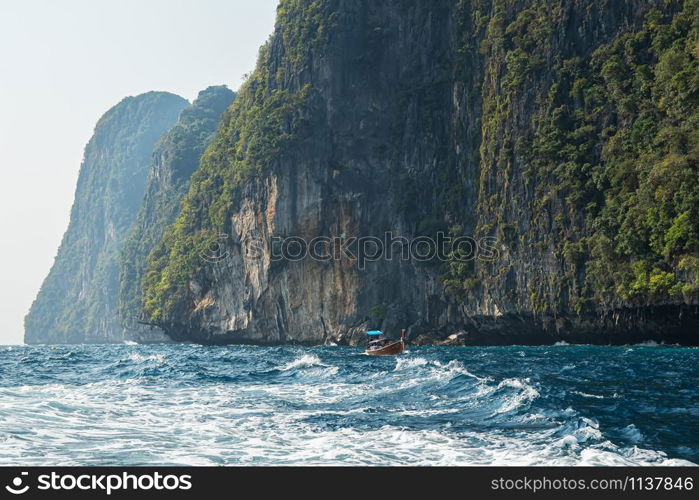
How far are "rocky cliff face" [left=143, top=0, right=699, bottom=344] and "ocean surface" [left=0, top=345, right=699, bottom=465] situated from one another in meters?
28.1

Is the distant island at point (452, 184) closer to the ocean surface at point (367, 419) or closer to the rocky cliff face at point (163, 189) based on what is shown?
the ocean surface at point (367, 419)

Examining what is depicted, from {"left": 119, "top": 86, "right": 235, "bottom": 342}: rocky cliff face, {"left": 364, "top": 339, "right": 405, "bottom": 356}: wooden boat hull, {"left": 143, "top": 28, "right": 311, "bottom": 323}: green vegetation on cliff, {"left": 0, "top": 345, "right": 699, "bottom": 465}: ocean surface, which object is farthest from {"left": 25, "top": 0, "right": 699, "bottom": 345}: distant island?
{"left": 119, "top": 86, "right": 235, "bottom": 342}: rocky cliff face

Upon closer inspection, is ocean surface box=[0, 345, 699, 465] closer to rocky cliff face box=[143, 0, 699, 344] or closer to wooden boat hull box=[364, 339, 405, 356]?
wooden boat hull box=[364, 339, 405, 356]

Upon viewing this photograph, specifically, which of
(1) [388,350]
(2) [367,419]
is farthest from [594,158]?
(2) [367,419]

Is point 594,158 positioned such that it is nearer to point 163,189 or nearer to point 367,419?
point 367,419

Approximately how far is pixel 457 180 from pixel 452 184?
0.74m

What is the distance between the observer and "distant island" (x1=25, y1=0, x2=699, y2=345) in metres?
59.5

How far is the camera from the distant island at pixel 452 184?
59.5 m

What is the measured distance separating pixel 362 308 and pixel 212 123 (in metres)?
107

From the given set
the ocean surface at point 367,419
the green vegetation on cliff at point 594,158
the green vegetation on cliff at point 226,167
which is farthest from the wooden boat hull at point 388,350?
the green vegetation on cliff at point 226,167

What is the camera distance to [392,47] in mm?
96500

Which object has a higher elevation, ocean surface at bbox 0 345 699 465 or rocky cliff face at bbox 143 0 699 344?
rocky cliff face at bbox 143 0 699 344
